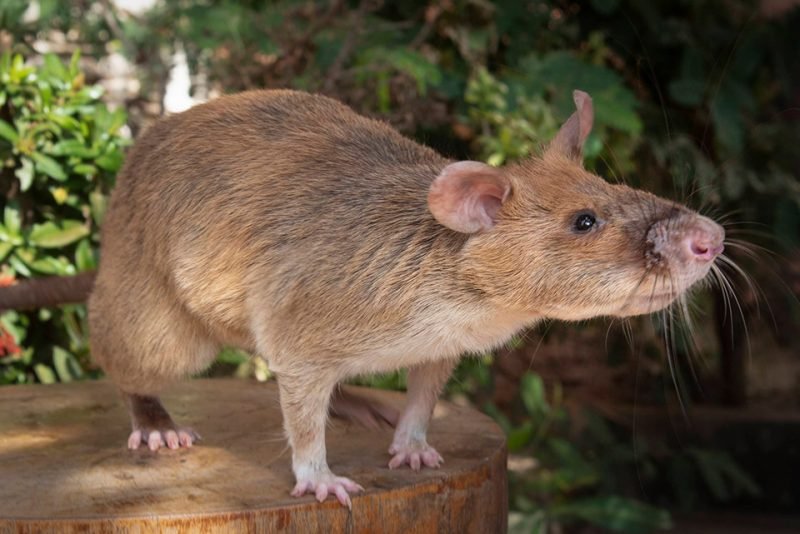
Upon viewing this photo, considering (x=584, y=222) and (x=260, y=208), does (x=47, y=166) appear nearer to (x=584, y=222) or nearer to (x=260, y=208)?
(x=260, y=208)

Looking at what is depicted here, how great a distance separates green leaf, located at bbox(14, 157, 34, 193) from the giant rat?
1.02 m

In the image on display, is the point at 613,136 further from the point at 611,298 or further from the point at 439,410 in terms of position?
the point at 611,298

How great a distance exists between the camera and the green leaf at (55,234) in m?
4.70

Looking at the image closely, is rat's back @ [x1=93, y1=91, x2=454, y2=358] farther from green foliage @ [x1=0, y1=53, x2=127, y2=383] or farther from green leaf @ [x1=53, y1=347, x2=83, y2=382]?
green leaf @ [x1=53, y1=347, x2=83, y2=382]

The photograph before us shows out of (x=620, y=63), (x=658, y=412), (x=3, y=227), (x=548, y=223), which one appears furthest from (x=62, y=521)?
(x=658, y=412)

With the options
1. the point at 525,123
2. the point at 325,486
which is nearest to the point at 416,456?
the point at 325,486

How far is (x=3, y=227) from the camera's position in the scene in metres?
4.64

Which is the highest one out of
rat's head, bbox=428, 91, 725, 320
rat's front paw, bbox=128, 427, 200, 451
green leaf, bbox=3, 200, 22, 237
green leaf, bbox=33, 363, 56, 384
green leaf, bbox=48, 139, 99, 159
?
rat's head, bbox=428, 91, 725, 320

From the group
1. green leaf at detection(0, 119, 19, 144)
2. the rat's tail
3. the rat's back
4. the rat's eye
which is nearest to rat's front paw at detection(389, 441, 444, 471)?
the rat's back

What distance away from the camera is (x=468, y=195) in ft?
9.40

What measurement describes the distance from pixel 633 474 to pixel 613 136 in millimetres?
2066

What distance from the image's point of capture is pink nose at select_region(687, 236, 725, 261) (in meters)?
2.69

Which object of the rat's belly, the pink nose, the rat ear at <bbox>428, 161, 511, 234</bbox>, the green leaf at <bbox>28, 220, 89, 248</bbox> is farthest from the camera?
the green leaf at <bbox>28, 220, 89, 248</bbox>

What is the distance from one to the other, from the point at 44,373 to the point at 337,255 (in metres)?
2.28
